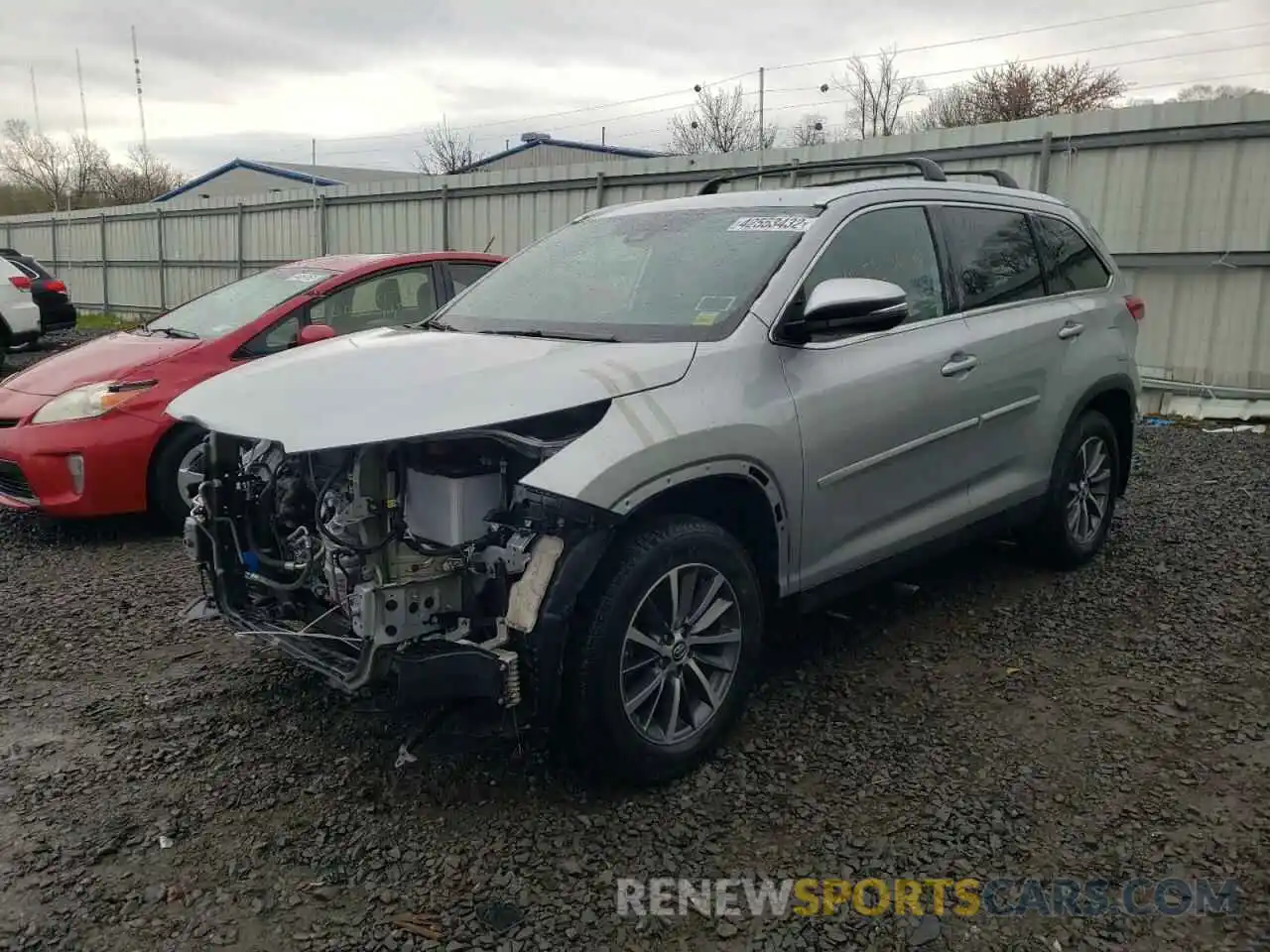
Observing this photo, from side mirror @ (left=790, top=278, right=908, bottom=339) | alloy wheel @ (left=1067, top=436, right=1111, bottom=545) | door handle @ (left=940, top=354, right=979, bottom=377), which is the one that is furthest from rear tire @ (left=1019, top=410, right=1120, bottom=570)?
side mirror @ (left=790, top=278, right=908, bottom=339)

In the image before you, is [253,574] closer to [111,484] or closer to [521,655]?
[521,655]

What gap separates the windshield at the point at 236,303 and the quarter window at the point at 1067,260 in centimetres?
423

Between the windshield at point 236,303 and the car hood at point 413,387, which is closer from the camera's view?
the car hood at point 413,387

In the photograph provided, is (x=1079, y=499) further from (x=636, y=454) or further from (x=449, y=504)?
(x=449, y=504)

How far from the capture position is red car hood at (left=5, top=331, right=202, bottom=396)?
575cm

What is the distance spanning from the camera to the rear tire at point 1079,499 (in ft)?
15.9

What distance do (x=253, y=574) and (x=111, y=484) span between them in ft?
8.69

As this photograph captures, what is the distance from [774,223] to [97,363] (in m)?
4.29

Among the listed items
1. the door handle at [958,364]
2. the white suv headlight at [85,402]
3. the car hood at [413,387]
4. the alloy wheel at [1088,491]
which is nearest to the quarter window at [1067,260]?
the alloy wheel at [1088,491]

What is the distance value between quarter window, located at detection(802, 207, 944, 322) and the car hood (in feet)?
2.76

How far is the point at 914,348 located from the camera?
3.90 metres

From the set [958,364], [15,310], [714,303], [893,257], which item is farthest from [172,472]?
[15,310]

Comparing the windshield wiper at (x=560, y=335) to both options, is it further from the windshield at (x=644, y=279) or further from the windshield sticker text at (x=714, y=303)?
the windshield sticker text at (x=714, y=303)

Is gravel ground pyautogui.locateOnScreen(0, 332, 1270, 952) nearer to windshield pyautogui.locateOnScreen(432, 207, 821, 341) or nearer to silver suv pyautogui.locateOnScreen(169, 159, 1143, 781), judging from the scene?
silver suv pyautogui.locateOnScreen(169, 159, 1143, 781)
